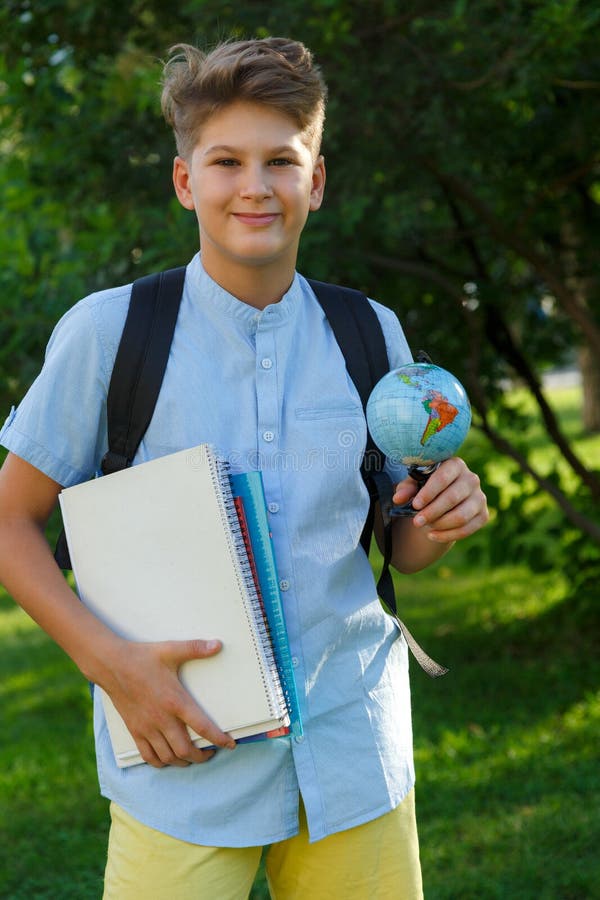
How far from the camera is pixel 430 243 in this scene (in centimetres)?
584

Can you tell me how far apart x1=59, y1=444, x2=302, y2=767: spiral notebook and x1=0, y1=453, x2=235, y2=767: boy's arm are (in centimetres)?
3

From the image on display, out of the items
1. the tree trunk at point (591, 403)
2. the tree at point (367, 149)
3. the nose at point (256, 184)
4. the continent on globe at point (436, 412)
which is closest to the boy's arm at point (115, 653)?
the continent on globe at point (436, 412)

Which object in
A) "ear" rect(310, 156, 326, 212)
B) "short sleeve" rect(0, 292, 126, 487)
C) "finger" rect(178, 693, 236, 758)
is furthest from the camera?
"ear" rect(310, 156, 326, 212)

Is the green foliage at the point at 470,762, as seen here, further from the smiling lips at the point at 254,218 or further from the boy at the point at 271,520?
the smiling lips at the point at 254,218

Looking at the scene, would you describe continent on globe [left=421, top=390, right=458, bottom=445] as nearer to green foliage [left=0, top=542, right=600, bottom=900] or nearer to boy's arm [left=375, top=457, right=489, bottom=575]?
boy's arm [left=375, top=457, right=489, bottom=575]

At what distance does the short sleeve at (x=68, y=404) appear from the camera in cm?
204

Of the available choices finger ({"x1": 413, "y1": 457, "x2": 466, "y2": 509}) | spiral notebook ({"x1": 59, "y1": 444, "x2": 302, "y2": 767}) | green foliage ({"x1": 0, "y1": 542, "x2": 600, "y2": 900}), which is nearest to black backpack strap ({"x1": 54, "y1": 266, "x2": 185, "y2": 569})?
spiral notebook ({"x1": 59, "y1": 444, "x2": 302, "y2": 767})

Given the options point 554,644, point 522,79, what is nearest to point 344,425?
point 522,79

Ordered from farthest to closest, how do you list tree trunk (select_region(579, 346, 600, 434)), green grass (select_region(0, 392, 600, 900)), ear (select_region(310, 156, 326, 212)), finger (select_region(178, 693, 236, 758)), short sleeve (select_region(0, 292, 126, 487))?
tree trunk (select_region(579, 346, 600, 434)), green grass (select_region(0, 392, 600, 900)), ear (select_region(310, 156, 326, 212)), short sleeve (select_region(0, 292, 126, 487)), finger (select_region(178, 693, 236, 758))

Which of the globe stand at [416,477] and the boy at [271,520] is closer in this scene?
the boy at [271,520]

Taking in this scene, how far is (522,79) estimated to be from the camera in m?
4.09

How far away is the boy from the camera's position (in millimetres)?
1996

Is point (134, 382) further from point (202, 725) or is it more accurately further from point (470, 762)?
point (470, 762)

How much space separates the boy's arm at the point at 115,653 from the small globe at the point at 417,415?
0.51 metres
